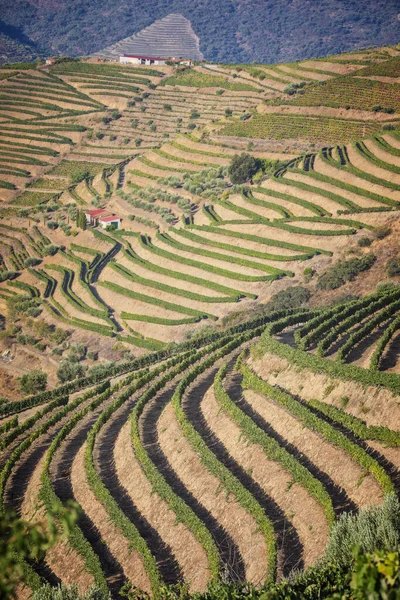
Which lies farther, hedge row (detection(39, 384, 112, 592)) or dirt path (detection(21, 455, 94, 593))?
dirt path (detection(21, 455, 94, 593))

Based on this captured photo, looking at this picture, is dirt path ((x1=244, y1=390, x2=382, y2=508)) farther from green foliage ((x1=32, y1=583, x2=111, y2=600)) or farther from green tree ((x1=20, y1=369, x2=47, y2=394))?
green tree ((x1=20, y1=369, x2=47, y2=394))

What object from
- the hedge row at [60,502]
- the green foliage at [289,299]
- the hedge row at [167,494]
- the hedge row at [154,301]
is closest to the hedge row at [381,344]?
the hedge row at [167,494]

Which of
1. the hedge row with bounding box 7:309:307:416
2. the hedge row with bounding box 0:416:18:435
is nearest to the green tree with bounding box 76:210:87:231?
the hedge row with bounding box 7:309:307:416

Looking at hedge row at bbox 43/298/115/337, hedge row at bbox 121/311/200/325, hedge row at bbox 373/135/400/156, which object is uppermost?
hedge row at bbox 373/135/400/156

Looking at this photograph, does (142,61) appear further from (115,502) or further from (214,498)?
(214,498)

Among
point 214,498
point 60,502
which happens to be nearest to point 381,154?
point 214,498

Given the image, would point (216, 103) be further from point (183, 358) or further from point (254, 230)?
point (183, 358)

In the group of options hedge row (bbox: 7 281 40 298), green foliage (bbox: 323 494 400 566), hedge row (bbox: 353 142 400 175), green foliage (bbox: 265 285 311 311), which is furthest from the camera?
hedge row (bbox: 7 281 40 298)
